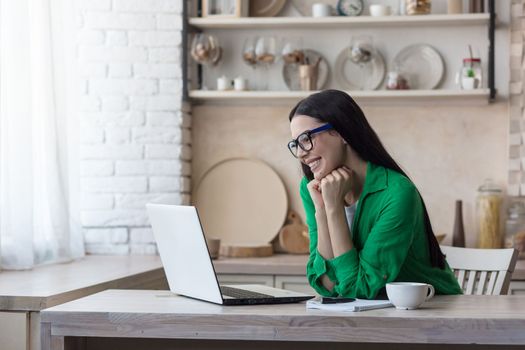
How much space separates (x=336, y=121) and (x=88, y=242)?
2.19 m

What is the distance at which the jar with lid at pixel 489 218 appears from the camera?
161 inches

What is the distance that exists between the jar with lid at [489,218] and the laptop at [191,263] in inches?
78.3

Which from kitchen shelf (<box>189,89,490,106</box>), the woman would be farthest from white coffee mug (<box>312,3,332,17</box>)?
the woman

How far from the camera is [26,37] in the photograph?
3477 mm

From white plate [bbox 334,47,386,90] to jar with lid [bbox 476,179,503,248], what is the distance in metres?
0.75

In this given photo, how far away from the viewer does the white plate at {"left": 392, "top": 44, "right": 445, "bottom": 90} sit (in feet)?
14.0

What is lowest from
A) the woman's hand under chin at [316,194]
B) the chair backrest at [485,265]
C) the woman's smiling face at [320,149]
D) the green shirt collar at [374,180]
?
the chair backrest at [485,265]

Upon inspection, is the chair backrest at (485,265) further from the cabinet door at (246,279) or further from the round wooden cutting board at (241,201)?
the round wooden cutting board at (241,201)

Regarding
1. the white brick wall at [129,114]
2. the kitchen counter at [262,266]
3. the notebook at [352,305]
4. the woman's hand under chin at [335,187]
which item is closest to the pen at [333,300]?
the notebook at [352,305]

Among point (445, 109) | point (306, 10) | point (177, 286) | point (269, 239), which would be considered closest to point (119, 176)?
point (269, 239)

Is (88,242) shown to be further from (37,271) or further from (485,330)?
(485,330)

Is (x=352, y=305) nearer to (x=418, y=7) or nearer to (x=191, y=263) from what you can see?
(x=191, y=263)

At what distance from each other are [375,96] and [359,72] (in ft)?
0.78

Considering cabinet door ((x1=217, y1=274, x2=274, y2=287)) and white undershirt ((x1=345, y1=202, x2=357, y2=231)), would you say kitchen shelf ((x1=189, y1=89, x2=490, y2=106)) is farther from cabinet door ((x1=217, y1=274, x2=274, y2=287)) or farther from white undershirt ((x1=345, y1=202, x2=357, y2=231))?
white undershirt ((x1=345, y1=202, x2=357, y2=231))
